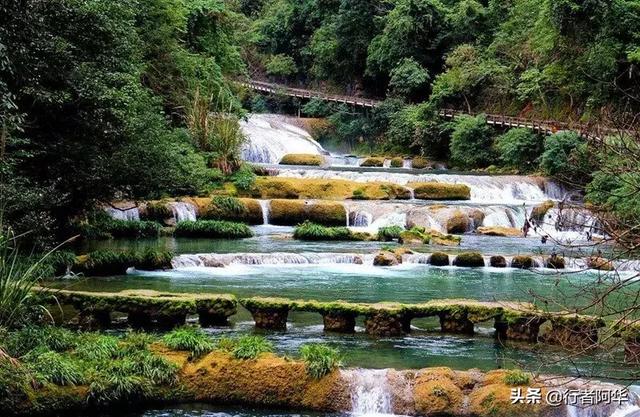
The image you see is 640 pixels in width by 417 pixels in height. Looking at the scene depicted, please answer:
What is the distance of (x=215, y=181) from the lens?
28.1 meters

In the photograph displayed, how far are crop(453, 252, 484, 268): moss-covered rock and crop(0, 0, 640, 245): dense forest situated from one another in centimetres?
359

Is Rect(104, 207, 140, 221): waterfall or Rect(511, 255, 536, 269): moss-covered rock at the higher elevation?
Rect(104, 207, 140, 221): waterfall

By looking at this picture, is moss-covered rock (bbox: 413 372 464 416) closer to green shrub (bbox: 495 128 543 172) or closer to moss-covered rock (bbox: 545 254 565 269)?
moss-covered rock (bbox: 545 254 565 269)

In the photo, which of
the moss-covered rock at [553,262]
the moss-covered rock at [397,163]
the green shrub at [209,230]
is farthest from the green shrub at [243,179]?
the moss-covered rock at [397,163]

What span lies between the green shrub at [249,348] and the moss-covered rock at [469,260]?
10462 millimetres

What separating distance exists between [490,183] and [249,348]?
2242 centimetres

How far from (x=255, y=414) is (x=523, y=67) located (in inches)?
1368

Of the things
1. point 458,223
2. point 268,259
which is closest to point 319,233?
point 268,259

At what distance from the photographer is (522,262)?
61.1 ft

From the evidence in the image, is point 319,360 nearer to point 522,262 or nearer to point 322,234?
point 522,262

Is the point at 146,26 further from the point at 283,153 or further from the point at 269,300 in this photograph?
the point at 269,300

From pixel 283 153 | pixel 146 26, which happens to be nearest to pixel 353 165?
pixel 283 153

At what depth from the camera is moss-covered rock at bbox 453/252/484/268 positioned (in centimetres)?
1883

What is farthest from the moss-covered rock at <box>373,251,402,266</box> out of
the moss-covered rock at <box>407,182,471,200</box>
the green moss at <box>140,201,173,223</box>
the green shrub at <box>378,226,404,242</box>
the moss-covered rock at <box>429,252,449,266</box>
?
the moss-covered rock at <box>407,182,471,200</box>
